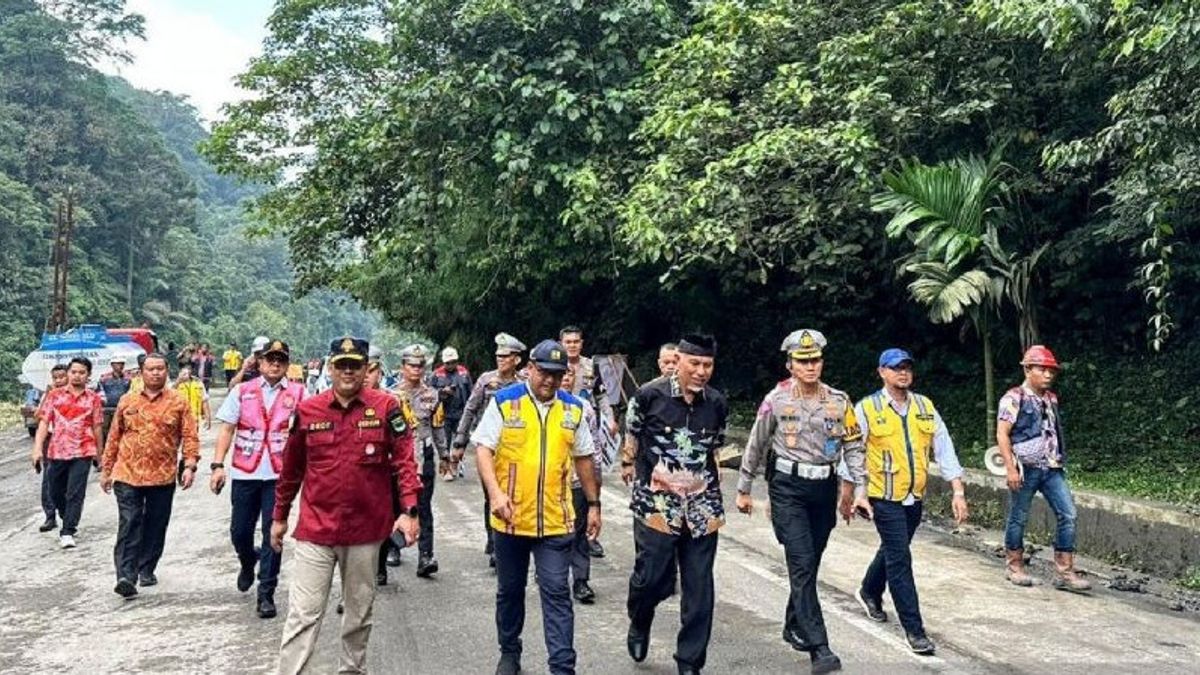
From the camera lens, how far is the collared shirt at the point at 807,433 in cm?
544

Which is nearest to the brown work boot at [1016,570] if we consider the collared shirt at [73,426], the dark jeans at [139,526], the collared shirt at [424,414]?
the collared shirt at [424,414]

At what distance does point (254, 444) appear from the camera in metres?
6.71

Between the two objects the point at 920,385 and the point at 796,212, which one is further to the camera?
the point at 920,385

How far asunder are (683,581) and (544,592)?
2.43ft

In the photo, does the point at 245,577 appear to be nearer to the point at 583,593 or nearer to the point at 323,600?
the point at 583,593

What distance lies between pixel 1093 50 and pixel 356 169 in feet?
38.5

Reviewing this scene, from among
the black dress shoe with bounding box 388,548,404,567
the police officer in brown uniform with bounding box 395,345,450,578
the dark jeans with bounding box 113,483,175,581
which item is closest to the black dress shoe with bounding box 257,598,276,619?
the dark jeans with bounding box 113,483,175,581

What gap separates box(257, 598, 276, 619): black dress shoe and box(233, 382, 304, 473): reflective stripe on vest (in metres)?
0.87

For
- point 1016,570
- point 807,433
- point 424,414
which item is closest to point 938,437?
point 807,433

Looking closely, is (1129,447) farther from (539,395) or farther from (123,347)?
(123,347)

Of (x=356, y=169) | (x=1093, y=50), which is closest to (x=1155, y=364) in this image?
(x=1093, y=50)

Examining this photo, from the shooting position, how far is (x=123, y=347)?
1962 centimetres

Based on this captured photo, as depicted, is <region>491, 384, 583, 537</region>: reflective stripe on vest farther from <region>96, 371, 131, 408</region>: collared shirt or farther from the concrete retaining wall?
<region>96, 371, 131, 408</region>: collared shirt

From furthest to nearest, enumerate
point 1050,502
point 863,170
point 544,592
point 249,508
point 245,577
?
1. point 863,170
2. point 1050,502
3. point 245,577
4. point 249,508
5. point 544,592
